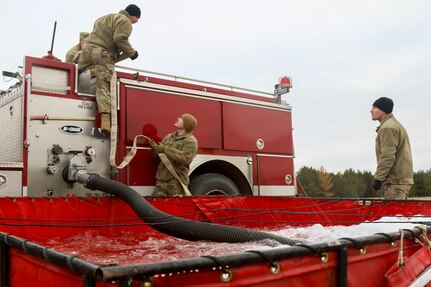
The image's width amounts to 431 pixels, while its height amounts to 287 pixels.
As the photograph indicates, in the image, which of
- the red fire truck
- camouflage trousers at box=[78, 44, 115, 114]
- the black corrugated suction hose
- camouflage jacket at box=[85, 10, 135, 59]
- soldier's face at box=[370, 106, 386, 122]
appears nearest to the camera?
the black corrugated suction hose

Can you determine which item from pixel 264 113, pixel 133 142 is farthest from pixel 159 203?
pixel 264 113

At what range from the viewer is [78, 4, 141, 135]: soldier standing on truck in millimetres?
5258

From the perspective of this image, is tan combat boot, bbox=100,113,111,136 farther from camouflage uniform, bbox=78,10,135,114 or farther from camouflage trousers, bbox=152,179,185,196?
camouflage trousers, bbox=152,179,185,196

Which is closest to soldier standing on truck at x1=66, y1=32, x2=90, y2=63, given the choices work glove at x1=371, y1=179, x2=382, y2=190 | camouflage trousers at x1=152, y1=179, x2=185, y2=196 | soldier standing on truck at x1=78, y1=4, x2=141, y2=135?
soldier standing on truck at x1=78, y1=4, x2=141, y2=135

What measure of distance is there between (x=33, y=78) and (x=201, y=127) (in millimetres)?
2348

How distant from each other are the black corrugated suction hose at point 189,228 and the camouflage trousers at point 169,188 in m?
1.32

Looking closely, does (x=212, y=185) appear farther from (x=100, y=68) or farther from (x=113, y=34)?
(x=113, y=34)

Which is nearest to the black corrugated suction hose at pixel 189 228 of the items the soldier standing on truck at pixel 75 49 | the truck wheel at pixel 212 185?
the truck wheel at pixel 212 185

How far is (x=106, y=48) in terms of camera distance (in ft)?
18.4

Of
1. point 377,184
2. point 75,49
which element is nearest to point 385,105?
point 377,184

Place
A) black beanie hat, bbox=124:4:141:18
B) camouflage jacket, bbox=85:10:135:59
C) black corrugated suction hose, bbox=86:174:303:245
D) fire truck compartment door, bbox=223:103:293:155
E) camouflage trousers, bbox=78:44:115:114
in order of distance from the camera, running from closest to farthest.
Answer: black corrugated suction hose, bbox=86:174:303:245
camouflage trousers, bbox=78:44:115:114
camouflage jacket, bbox=85:10:135:59
black beanie hat, bbox=124:4:141:18
fire truck compartment door, bbox=223:103:293:155

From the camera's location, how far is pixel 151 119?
226 inches

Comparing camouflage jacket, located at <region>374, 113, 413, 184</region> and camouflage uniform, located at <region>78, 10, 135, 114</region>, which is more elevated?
camouflage uniform, located at <region>78, 10, 135, 114</region>

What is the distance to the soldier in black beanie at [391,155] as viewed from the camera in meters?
5.15
